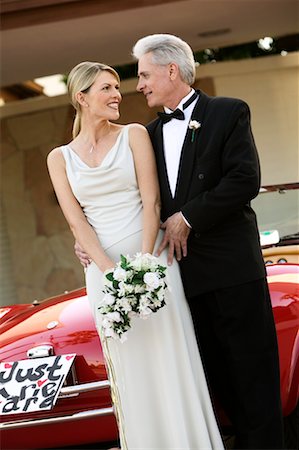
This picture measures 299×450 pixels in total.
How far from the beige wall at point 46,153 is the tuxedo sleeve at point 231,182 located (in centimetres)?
724

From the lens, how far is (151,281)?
3.66 m

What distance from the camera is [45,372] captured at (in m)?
4.18

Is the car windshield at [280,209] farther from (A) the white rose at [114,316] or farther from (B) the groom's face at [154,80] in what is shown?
(A) the white rose at [114,316]

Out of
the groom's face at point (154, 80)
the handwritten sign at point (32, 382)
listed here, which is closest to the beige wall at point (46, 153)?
the groom's face at point (154, 80)

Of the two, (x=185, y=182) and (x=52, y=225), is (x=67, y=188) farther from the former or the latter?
(x=52, y=225)

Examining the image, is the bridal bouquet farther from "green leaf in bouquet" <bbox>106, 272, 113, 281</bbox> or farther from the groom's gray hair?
the groom's gray hair

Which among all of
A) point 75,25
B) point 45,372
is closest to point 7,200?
point 75,25

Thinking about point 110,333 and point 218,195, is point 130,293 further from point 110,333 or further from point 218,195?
point 218,195

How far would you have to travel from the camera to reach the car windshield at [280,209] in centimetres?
551

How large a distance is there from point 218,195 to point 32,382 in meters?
1.31

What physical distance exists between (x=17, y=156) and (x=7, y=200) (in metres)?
0.66

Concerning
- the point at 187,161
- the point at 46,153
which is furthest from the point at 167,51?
the point at 46,153

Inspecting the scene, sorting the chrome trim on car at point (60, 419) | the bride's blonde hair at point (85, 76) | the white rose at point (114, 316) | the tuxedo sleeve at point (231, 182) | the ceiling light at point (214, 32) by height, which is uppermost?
the ceiling light at point (214, 32)

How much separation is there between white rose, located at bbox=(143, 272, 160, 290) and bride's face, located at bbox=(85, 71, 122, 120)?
87 centimetres
